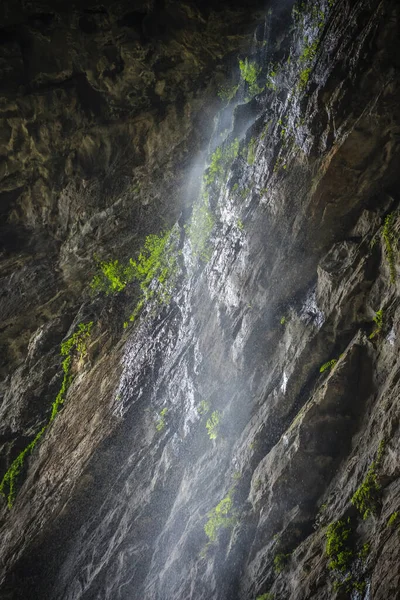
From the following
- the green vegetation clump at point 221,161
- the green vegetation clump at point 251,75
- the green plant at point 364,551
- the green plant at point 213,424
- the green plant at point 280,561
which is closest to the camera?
the green plant at point 364,551

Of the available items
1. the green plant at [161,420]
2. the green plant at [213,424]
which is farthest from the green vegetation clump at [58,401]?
the green plant at [213,424]

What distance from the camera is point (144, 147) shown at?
1248 centimetres

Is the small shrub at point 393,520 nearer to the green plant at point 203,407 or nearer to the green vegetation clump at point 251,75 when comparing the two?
the green plant at point 203,407

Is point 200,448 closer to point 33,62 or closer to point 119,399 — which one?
point 119,399

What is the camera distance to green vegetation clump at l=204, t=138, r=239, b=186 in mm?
9010

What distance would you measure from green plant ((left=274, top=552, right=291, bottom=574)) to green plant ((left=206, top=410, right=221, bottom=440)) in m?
2.31

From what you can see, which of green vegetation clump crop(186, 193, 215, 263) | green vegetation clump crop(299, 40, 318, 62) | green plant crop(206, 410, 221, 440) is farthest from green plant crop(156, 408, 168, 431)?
green vegetation clump crop(299, 40, 318, 62)

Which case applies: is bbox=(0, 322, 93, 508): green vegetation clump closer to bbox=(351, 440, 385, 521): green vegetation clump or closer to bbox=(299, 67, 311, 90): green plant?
bbox=(299, 67, 311, 90): green plant

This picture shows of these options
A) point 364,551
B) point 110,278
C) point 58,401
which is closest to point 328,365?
point 364,551

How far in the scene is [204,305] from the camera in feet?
27.8

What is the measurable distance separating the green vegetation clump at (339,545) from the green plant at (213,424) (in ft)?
9.16

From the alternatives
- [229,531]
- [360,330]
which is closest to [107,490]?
[229,531]

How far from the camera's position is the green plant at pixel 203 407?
7.53m

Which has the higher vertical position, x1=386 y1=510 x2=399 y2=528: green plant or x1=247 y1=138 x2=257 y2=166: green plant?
x1=247 y1=138 x2=257 y2=166: green plant
